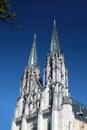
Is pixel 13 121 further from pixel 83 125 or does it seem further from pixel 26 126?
pixel 83 125

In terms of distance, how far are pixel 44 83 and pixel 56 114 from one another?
10.1 meters

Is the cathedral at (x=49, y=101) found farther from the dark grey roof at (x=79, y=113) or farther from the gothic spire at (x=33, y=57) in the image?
the gothic spire at (x=33, y=57)

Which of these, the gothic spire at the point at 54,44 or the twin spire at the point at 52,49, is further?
the twin spire at the point at 52,49

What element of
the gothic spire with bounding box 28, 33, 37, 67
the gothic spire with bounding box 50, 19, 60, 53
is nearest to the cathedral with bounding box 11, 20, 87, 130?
the gothic spire with bounding box 50, 19, 60, 53

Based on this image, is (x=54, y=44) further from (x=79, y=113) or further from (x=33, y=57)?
(x=79, y=113)

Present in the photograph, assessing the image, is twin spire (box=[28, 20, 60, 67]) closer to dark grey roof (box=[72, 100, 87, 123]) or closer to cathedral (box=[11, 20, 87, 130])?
cathedral (box=[11, 20, 87, 130])

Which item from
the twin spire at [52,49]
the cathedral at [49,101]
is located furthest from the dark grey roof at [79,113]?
the twin spire at [52,49]

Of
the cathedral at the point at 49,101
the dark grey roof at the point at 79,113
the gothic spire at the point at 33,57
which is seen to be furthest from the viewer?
the gothic spire at the point at 33,57

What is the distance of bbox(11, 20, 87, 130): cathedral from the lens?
167 feet

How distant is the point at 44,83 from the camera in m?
58.8

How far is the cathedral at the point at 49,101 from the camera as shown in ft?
167

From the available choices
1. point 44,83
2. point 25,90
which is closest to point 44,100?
point 44,83

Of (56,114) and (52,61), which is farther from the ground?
(52,61)

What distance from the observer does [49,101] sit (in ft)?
180
